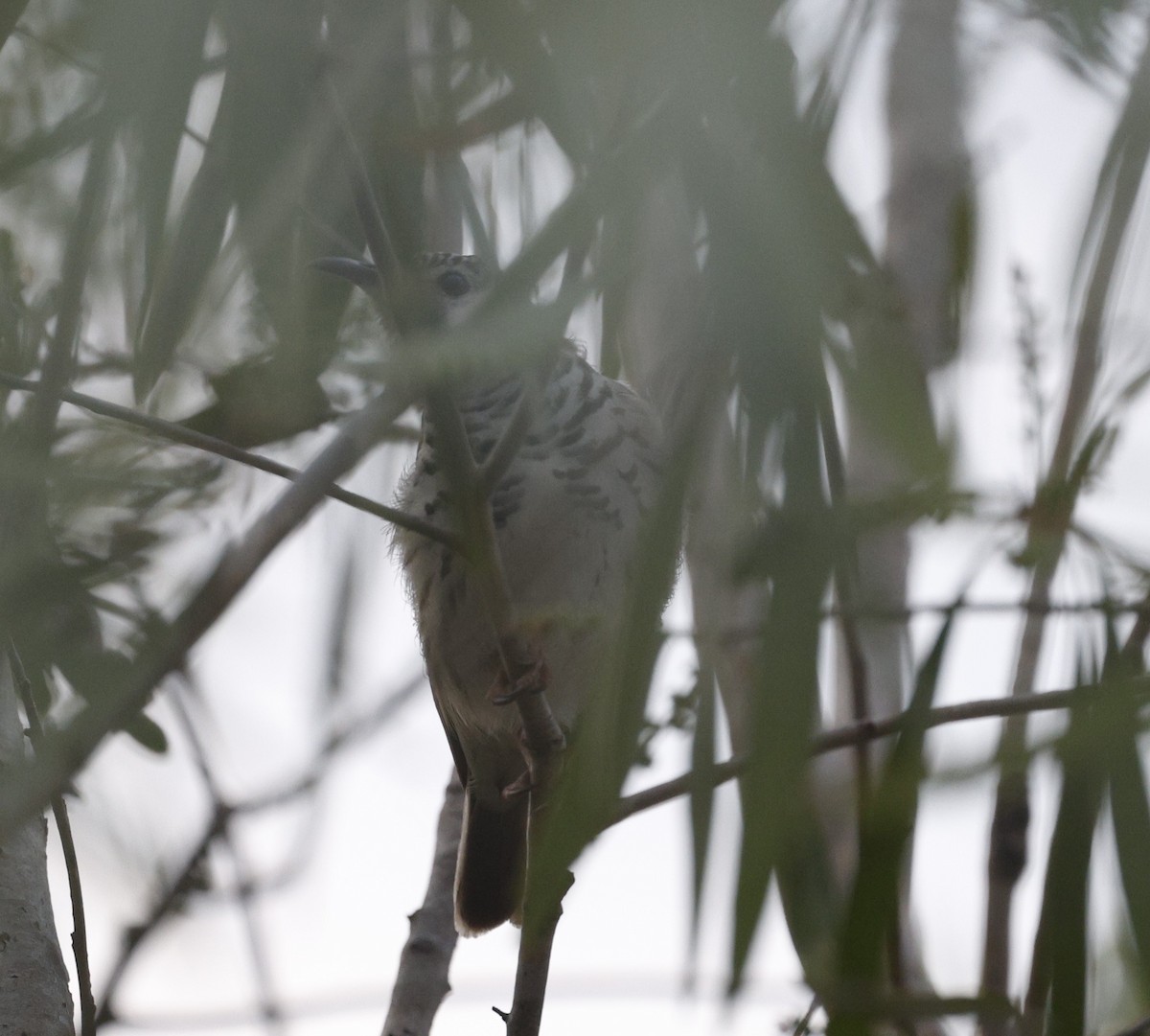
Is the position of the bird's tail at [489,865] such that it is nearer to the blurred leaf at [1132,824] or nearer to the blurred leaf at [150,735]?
the blurred leaf at [150,735]

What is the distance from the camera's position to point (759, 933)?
1212 millimetres

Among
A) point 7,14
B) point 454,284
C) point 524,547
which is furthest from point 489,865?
point 7,14

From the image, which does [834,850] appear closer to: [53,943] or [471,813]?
[471,813]

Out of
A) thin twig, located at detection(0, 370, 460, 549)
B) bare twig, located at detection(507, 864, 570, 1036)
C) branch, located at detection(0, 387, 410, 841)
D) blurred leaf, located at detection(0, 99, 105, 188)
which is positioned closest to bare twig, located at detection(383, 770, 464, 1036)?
bare twig, located at detection(507, 864, 570, 1036)

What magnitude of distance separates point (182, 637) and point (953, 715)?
87 cm

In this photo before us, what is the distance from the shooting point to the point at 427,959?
2564 mm

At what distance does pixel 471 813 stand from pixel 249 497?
128 centimetres

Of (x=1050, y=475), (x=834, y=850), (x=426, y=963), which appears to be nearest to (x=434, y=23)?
(x=1050, y=475)

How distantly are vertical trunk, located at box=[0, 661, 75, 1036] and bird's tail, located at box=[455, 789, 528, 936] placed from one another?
3.23 feet

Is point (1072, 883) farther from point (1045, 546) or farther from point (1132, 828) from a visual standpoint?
point (1045, 546)

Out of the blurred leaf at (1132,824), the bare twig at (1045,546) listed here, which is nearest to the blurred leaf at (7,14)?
the bare twig at (1045,546)

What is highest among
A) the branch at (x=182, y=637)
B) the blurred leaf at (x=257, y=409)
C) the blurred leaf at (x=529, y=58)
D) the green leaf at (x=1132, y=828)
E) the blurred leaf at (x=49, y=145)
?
the blurred leaf at (x=257, y=409)

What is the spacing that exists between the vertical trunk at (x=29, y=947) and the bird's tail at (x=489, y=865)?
99cm

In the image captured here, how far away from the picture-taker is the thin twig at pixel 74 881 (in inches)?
74.7
